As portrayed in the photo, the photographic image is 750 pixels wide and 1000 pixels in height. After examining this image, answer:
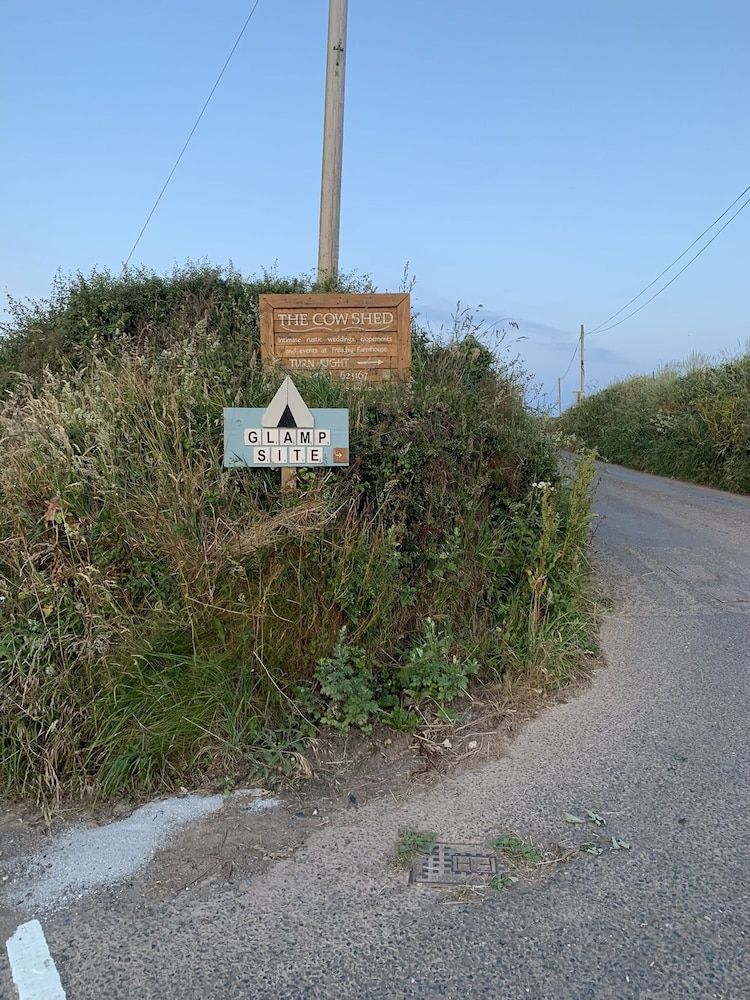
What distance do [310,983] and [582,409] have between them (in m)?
24.7

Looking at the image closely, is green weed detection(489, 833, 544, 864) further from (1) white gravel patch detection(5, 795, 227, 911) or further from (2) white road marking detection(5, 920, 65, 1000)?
(2) white road marking detection(5, 920, 65, 1000)

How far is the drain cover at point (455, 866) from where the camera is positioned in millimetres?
2725

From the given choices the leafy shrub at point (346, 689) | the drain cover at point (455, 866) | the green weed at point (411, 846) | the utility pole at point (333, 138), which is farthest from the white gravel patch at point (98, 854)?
the utility pole at point (333, 138)

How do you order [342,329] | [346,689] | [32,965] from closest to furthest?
[32,965] < [346,689] < [342,329]

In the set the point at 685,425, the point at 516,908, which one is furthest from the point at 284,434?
the point at 685,425

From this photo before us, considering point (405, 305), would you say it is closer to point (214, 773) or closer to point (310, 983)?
point (214, 773)

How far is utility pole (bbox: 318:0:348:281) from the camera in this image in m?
8.20

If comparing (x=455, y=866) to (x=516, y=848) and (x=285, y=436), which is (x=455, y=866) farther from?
(x=285, y=436)

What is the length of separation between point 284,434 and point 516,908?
2.75 metres

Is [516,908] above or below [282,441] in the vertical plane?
below

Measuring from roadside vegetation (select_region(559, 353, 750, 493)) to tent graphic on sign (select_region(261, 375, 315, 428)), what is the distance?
312 inches

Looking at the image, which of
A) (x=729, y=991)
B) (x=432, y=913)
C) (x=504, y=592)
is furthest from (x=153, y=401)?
(x=729, y=991)

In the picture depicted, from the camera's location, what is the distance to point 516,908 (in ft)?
8.38

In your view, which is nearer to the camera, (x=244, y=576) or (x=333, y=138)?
(x=244, y=576)
